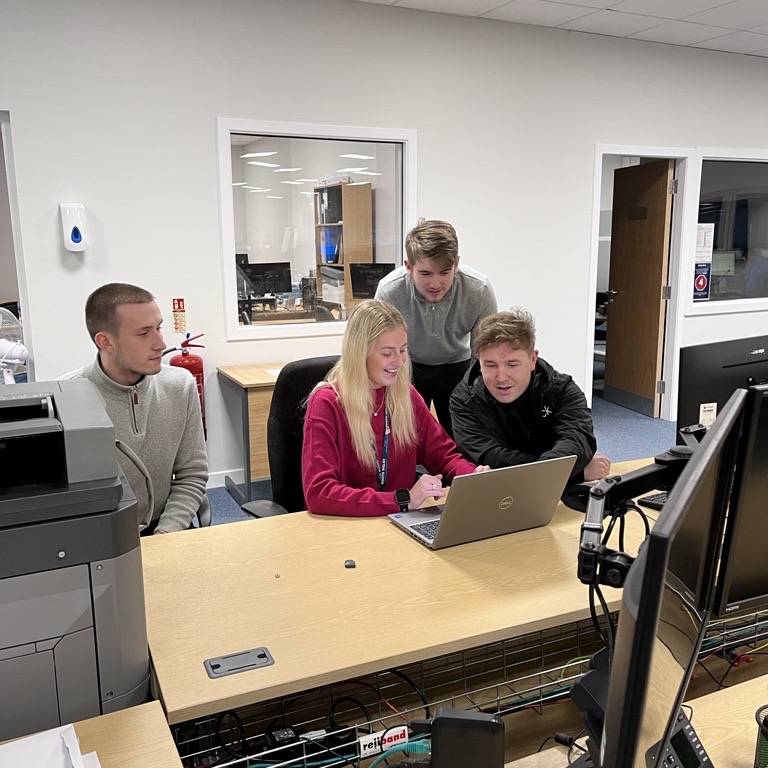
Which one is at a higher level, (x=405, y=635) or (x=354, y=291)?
(x=354, y=291)

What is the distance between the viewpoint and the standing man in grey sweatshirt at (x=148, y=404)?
6.97 feet

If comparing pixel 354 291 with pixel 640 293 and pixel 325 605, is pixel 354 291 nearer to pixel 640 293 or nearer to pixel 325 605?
pixel 640 293

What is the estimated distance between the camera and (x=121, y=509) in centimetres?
115

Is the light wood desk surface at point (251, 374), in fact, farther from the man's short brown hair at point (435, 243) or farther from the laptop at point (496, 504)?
the laptop at point (496, 504)

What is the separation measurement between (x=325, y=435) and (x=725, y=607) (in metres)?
1.15

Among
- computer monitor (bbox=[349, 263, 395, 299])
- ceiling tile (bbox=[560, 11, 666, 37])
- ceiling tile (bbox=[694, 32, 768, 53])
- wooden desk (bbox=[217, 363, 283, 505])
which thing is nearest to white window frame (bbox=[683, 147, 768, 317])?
ceiling tile (bbox=[694, 32, 768, 53])

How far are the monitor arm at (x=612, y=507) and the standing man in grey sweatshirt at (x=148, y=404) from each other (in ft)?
4.54

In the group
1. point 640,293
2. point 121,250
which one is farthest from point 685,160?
point 121,250

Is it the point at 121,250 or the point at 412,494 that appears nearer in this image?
the point at 412,494

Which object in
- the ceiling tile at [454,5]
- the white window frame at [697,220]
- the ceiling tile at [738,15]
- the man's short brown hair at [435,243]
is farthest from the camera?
the white window frame at [697,220]

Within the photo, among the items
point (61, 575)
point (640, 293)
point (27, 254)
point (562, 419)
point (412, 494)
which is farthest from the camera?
point (640, 293)

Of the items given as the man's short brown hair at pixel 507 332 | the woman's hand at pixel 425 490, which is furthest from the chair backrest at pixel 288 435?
the man's short brown hair at pixel 507 332

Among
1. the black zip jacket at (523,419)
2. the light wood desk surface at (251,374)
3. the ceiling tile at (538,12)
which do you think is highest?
the ceiling tile at (538,12)

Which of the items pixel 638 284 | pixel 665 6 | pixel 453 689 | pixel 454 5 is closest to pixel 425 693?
pixel 453 689
